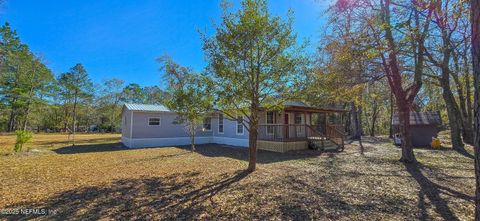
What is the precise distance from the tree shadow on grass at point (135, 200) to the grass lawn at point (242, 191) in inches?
0.8

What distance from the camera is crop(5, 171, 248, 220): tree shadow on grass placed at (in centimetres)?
422

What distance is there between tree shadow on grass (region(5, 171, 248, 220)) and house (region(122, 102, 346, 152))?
25.4ft

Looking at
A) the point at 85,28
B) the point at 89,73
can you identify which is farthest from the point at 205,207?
the point at 89,73

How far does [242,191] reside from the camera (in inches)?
221

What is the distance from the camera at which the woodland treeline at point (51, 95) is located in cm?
2511

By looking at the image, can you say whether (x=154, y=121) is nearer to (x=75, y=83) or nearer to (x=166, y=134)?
(x=166, y=134)

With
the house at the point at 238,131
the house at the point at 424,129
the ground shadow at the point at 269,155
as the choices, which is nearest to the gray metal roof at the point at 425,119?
the house at the point at 424,129

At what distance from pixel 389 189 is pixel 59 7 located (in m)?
14.8

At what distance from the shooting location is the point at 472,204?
15.4ft

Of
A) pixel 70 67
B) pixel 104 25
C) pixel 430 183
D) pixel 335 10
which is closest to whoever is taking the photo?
pixel 430 183

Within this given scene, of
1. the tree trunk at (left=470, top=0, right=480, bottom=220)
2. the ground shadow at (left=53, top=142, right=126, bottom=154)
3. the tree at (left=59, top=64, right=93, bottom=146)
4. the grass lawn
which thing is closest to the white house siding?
the ground shadow at (left=53, top=142, right=126, bottom=154)

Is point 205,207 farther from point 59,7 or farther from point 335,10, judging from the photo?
point 59,7

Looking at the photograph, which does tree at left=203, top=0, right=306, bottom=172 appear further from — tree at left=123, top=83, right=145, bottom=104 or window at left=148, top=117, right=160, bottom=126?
tree at left=123, top=83, right=145, bottom=104

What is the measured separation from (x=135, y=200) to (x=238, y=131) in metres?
11.4
